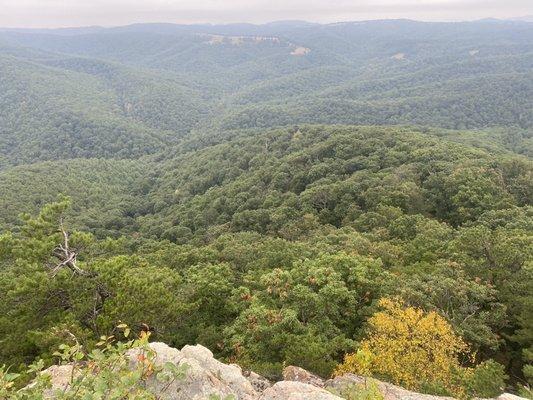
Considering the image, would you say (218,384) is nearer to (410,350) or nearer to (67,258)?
(410,350)

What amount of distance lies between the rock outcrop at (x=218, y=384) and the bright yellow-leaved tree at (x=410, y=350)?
3773 mm

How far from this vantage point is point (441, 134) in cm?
15400

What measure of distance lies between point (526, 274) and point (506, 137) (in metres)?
178

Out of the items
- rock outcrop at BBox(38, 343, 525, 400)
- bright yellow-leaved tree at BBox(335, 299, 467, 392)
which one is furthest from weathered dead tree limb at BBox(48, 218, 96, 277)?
bright yellow-leaved tree at BBox(335, 299, 467, 392)

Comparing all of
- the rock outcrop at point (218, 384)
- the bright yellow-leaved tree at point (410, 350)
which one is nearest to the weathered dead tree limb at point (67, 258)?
the rock outcrop at point (218, 384)

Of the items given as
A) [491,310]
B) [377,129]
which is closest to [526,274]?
[491,310]

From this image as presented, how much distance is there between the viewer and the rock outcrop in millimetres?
10070

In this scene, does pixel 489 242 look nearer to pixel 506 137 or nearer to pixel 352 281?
pixel 352 281

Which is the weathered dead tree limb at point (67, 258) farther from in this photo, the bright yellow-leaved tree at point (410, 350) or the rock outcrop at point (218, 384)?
the bright yellow-leaved tree at point (410, 350)

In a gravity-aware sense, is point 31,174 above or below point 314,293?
below

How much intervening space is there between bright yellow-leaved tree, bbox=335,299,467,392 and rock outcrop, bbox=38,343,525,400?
377 centimetres

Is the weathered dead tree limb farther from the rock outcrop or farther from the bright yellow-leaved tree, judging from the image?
the bright yellow-leaved tree

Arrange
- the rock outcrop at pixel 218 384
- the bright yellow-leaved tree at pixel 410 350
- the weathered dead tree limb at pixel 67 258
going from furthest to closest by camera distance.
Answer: the weathered dead tree limb at pixel 67 258
the bright yellow-leaved tree at pixel 410 350
the rock outcrop at pixel 218 384

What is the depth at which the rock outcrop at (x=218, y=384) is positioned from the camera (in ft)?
33.0
